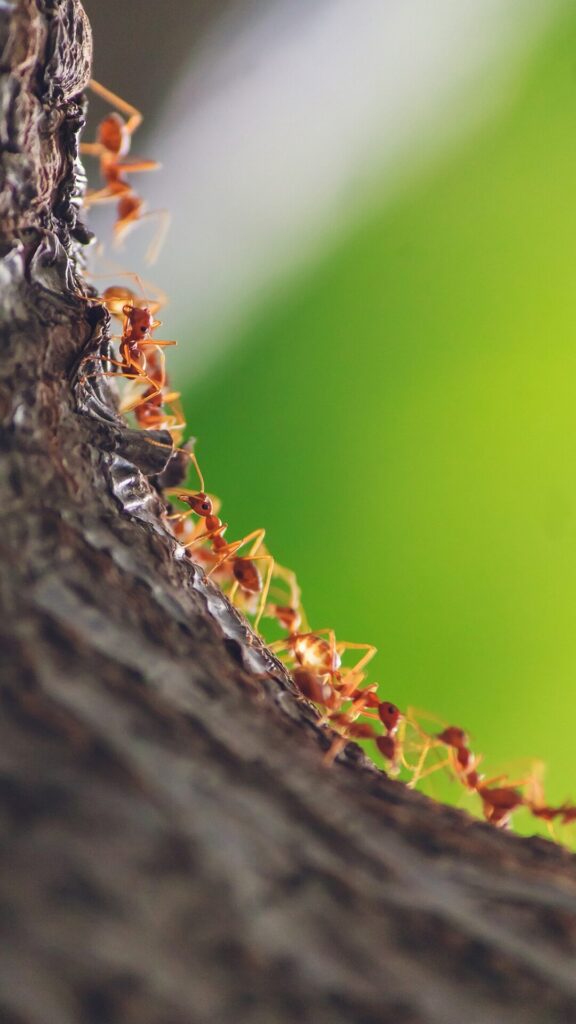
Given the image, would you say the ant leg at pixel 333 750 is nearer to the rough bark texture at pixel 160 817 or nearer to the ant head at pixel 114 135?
the rough bark texture at pixel 160 817

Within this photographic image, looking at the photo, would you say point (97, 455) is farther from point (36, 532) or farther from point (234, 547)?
point (234, 547)

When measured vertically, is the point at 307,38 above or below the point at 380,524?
above

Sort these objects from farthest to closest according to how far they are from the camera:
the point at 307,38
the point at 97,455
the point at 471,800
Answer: the point at 307,38 → the point at 471,800 → the point at 97,455

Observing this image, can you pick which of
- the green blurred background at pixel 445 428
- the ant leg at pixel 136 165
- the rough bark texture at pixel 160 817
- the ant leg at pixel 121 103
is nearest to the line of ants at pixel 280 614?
the ant leg at pixel 121 103

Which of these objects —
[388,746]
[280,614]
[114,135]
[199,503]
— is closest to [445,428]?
[280,614]

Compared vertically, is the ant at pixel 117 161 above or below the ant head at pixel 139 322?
above

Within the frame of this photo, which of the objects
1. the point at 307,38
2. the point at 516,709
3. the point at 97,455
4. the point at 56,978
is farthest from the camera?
the point at 307,38

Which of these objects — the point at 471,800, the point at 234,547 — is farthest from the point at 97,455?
the point at 471,800

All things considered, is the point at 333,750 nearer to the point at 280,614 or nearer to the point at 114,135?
the point at 280,614
